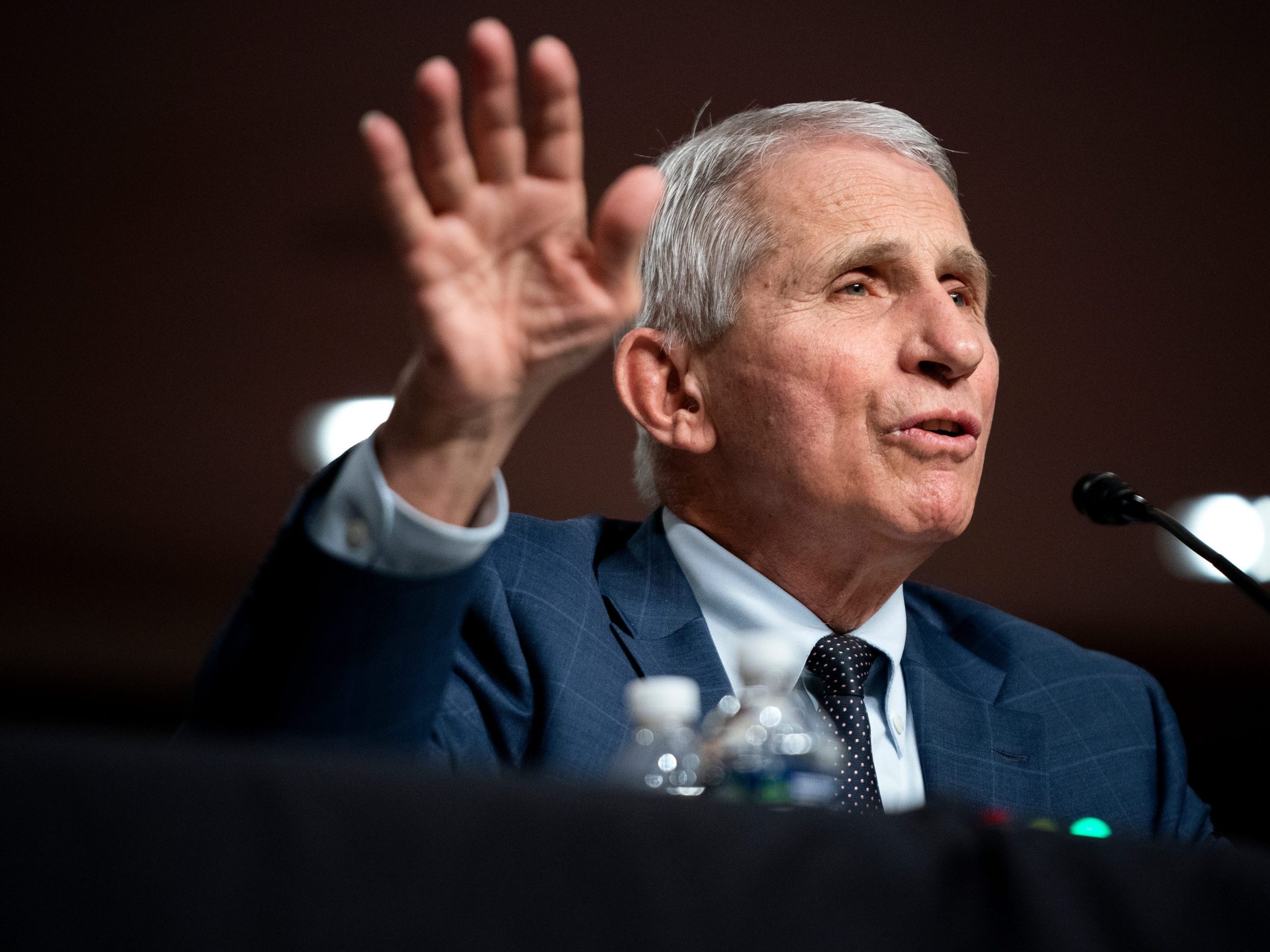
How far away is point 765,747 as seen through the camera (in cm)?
80

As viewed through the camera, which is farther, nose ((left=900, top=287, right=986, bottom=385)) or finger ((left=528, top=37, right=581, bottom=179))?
nose ((left=900, top=287, right=986, bottom=385))

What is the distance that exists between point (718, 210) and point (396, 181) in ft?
2.56

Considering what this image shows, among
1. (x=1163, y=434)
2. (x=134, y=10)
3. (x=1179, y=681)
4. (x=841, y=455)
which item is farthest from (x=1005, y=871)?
(x=1179, y=681)

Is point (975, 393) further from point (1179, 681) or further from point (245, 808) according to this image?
point (1179, 681)

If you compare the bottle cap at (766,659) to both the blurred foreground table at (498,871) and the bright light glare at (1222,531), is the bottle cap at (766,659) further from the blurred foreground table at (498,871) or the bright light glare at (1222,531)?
the bright light glare at (1222,531)

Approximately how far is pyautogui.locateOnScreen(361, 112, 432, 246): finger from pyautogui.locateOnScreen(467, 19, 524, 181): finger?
5 cm

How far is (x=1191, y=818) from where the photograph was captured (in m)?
1.47

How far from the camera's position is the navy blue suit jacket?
2.65ft

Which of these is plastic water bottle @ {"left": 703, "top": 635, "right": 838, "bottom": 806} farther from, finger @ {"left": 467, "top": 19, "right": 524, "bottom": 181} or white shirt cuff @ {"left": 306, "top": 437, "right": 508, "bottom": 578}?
finger @ {"left": 467, "top": 19, "right": 524, "bottom": 181}

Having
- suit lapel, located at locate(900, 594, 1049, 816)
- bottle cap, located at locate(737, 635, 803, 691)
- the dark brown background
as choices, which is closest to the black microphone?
suit lapel, located at locate(900, 594, 1049, 816)

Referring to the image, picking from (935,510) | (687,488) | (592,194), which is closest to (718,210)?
(687,488)

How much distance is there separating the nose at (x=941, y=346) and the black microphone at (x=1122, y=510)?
0.17 metres

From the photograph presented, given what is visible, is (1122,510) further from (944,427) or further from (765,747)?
(765,747)

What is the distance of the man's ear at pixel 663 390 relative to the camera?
148cm
